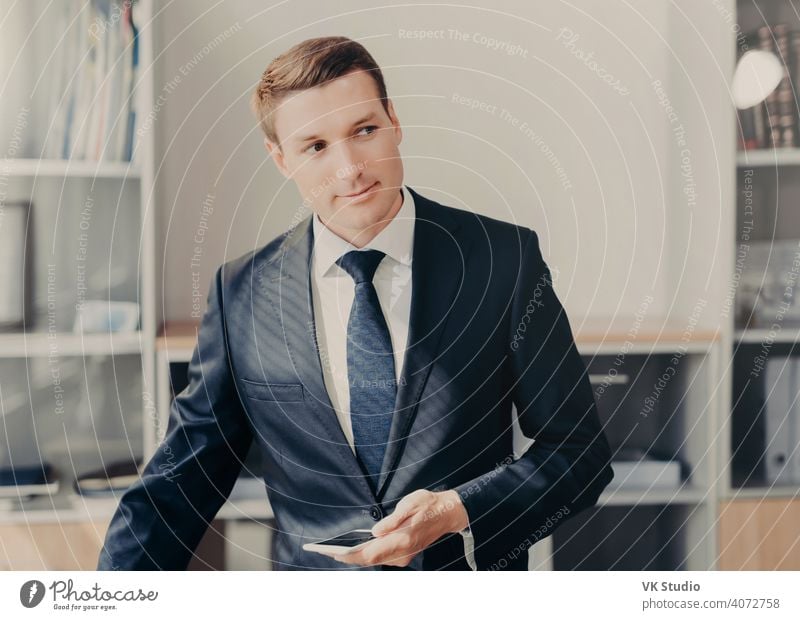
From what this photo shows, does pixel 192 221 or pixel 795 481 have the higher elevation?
pixel 192 221

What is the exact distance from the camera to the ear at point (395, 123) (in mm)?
1152

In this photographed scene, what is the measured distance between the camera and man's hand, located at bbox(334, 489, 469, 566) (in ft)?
3.77

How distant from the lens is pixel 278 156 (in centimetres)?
116

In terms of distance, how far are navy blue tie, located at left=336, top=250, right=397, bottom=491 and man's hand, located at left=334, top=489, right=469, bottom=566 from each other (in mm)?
60

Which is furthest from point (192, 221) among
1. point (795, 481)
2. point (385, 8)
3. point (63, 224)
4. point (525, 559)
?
point (795, 481)

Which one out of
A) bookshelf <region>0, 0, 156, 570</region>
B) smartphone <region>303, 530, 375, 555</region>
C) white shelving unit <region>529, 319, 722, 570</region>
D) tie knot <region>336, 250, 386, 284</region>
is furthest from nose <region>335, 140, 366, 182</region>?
smartphone <region>303, 530, 375, 555</region>

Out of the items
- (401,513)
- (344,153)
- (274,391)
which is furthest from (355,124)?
(401,513)

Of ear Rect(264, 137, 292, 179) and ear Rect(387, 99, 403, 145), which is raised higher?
ear Rect(387, 99, 403, 145)

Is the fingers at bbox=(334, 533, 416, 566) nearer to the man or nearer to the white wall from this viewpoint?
the man

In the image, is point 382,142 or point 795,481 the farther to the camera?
point 795,481

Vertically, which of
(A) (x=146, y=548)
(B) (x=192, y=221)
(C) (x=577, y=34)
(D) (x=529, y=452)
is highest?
(C) (x=577, y=34)

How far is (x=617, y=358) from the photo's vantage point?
1.20 m
